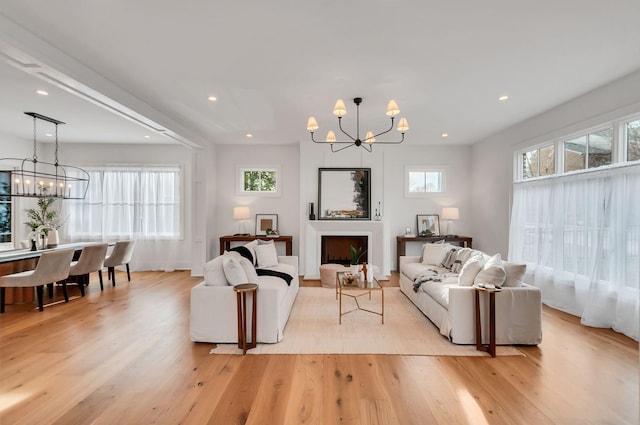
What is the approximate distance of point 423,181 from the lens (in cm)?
707

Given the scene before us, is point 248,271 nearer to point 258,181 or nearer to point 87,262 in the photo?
point 87,262

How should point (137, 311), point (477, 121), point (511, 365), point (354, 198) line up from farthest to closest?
1. point (354, 198)
2. point (477, 121)
3. point (137, 311)
4. point (511, 365)

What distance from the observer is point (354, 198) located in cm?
666

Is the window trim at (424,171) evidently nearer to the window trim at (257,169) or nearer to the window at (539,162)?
the window at (539,162)

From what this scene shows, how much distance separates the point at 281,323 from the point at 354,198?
379 centimetres

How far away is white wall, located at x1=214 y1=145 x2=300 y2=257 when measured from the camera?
7066mm

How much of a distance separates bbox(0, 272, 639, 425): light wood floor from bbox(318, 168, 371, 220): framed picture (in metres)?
3.83

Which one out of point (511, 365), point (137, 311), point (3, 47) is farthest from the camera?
point (137, 311)

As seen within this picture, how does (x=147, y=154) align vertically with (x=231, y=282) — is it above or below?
above

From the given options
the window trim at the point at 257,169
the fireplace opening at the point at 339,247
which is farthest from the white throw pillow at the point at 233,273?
the window trim at the point at 257,169

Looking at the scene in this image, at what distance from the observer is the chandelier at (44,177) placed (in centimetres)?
547

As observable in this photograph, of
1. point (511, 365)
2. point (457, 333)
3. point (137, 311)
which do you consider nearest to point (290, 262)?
point (137, 311)

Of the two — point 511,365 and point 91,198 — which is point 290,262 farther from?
point 91,198

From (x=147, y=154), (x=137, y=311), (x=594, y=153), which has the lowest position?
(x=137, y=311)
